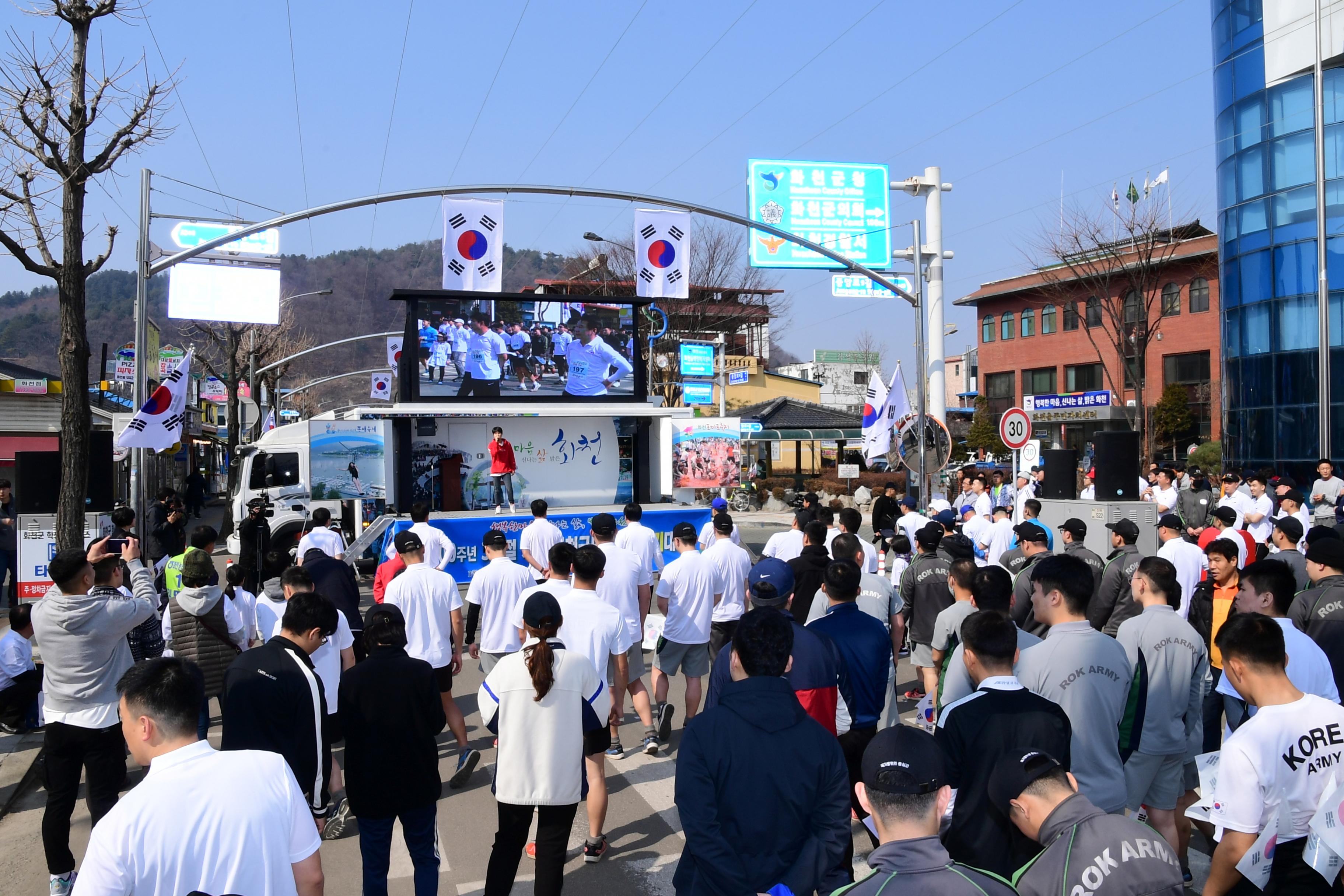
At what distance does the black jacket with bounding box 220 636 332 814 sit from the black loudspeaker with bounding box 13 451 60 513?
342 inches

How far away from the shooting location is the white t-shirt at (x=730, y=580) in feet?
27.4

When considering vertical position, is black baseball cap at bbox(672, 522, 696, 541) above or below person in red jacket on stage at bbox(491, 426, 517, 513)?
below

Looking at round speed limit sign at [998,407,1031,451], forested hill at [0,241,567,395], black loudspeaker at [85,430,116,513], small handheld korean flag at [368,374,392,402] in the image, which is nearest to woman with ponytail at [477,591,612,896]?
black loudspeaker at [85,430,116,513]

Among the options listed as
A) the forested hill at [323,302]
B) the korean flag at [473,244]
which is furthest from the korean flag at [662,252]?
the forested hill at [323,302]

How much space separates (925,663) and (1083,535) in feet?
8.04

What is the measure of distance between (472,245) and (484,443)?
228 inches

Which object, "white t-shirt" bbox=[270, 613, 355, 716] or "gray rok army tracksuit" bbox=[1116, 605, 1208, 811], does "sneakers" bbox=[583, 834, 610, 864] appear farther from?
"gray rok army tracksuit" bbox=[1116, 605, 1208, 811]

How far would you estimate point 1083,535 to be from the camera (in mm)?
8977

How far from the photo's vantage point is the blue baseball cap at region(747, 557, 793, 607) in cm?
607

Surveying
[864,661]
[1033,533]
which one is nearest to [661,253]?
[1033,533]

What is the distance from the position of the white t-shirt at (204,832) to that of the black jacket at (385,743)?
1568mm

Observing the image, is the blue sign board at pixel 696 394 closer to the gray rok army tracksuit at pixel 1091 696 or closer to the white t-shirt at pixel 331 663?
the white t-shirt at pixel 331 663

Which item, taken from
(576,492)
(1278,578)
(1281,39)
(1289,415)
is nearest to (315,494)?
(576,492)

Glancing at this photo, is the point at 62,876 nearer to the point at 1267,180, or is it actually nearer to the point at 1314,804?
the point at 1314,804
